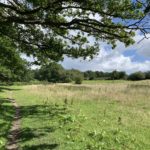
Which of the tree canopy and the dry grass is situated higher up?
the tree canopy

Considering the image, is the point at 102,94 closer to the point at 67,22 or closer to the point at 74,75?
the point at 67,22

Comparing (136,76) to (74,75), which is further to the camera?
(74,75)

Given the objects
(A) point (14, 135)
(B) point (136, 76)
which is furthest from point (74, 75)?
(A) point (14, 135)

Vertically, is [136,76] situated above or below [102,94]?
above

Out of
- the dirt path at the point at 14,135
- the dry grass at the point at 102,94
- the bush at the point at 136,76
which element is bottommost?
the dirt path at the point at 14,135

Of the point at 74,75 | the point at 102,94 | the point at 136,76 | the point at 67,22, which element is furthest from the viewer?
the point at 74,75

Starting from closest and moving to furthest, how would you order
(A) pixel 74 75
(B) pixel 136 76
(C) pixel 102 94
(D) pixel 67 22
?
(D) pixel 67 22 → (C) pixel 102 94 → (B) pixel 136 76 → (A) pixel 74 75

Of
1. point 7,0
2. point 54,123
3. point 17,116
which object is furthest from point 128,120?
point 7,0

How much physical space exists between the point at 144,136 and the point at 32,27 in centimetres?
942

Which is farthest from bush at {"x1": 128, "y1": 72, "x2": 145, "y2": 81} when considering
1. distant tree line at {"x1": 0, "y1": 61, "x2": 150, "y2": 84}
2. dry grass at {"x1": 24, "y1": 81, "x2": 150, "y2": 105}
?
dry grass at {"x1": 24, "y1": 81, "x2": 150, "y2": 105}

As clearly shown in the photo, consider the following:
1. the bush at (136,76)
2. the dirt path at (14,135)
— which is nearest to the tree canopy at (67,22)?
the dirt path at (14,135)

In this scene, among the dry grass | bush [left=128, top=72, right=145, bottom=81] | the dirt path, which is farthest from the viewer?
bush [left=128, top=72, right=145, bottom=81]

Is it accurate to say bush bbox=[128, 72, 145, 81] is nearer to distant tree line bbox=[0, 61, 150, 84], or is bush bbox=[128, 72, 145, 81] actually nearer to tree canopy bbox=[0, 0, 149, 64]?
distant tree line bbox=[0, 61, 150, 84]

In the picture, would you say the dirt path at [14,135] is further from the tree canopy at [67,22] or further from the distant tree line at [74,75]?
the distant tree line at [74,75]
